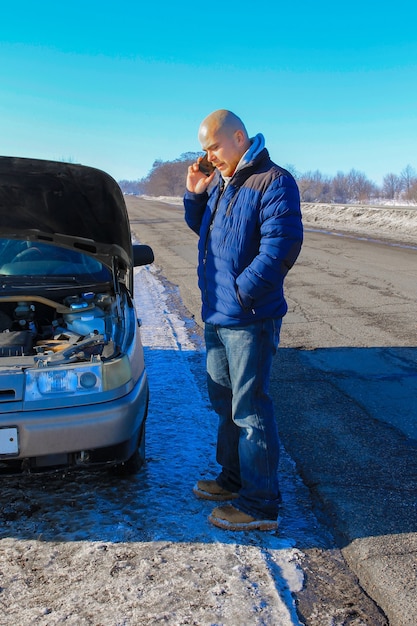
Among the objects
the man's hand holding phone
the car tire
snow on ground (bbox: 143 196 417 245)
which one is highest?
the man's hand holding phone

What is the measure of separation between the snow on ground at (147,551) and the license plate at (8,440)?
0.71ft

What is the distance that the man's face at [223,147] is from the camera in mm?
2574

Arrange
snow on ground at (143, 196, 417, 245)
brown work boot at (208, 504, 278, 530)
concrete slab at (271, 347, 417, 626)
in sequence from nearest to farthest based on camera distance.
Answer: concrete slab at (271, 347, 417, 626), brown work boot at (208, 504, 278, 530), snow on ground at (143, 196, 417, 245)

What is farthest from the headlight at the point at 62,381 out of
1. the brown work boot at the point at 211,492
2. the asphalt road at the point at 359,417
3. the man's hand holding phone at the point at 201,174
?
the asphalt road at the point at 359,417

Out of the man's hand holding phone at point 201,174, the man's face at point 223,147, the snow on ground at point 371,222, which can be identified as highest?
the man's face at point 223,147

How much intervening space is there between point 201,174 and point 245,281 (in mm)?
698

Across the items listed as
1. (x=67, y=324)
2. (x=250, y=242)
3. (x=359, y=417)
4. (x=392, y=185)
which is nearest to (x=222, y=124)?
(x=250, y=242)

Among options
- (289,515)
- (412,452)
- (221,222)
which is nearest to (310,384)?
(412,452)

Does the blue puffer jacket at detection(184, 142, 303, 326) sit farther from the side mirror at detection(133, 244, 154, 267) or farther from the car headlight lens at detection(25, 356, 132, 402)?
the side mirror at detection(133, 244, 154, 267)

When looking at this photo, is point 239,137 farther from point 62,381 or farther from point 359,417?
point 359,417

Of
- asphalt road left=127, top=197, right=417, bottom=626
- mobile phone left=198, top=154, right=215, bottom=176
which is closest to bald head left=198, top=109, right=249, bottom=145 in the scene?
mobile phone left=198, top=154, right=215, bottom=176

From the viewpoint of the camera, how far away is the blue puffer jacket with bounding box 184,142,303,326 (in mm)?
2463

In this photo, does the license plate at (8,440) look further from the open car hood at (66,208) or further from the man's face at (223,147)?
the open car hood at (66,208)

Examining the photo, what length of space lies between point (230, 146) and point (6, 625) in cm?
209
